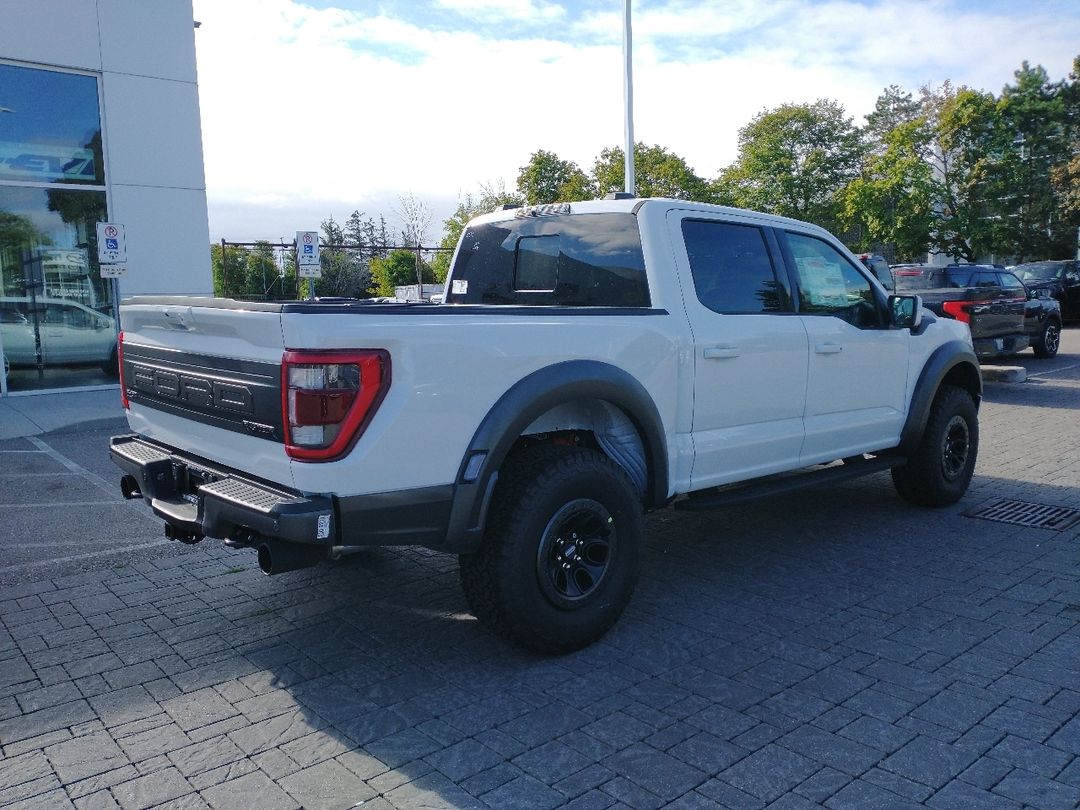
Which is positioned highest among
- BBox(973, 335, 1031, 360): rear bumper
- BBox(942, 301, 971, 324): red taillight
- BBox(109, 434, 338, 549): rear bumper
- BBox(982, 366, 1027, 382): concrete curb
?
BBox(942, 301, 971, 324): red taillight

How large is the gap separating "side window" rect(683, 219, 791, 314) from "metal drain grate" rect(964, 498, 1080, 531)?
2.34 m

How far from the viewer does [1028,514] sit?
19.8 feet

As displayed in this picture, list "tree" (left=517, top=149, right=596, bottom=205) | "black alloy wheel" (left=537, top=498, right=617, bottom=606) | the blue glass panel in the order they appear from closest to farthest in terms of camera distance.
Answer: "black alloy wheel" (left=537, top=498, right=617, bottom=606) → the blue glass panel → "tree" (left=517, top=149, right=596, bottom=205)

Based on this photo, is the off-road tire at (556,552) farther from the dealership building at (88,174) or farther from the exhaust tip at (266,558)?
the dealership building at (88,174)

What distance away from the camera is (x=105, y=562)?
5238 millimetres

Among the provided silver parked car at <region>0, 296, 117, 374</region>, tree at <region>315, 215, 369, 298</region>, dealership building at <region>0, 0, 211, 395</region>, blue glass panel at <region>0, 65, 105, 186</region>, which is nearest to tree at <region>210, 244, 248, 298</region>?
tree at <region>315, 215, 369, 298</region>

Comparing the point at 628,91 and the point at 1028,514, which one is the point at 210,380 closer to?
the point at 1028,514

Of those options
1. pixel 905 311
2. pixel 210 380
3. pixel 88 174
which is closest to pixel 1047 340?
pixel 905 311

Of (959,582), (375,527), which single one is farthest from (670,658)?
(959,582)

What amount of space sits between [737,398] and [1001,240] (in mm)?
40174

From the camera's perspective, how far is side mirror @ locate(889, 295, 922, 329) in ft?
18.3

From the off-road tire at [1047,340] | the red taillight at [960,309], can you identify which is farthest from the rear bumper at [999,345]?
the off-road tire at [1047,340]

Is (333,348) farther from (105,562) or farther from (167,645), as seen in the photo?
(105,562)

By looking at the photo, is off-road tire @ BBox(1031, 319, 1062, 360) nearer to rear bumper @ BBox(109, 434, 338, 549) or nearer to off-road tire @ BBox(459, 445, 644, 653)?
off-road tire @ BBox(459, 445, 644, 653)
